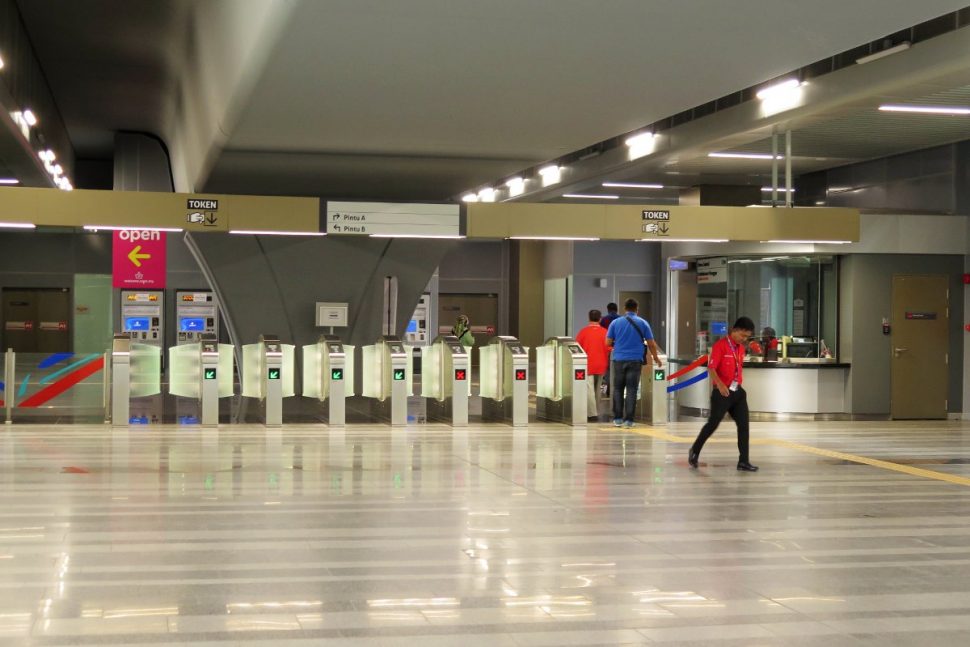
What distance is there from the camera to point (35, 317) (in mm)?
30594

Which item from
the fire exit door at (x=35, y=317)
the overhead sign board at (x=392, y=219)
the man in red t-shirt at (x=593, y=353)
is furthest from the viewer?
the fire exit door at (x=35, y=317)

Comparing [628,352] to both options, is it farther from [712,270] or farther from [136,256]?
[136,256]

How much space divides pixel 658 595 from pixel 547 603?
0.65m

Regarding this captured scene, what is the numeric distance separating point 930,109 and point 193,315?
63.5 feet

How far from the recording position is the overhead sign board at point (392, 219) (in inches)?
613

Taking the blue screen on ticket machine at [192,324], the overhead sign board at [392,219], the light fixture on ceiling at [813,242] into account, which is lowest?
the blue screen on ticket machine at [192,324]

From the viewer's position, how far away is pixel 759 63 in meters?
9.77

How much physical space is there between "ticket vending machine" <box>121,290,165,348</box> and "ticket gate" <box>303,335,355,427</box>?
36.5 feet

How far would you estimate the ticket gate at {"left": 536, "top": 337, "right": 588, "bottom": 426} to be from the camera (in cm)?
1625

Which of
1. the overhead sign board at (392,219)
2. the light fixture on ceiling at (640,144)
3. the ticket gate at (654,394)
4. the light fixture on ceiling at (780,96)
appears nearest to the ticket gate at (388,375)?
the overhead sign board at (392,219)

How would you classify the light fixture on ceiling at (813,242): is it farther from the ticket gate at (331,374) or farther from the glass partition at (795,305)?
the ticket gate at (331,374)

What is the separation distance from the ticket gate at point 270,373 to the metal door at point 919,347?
9.30 metres

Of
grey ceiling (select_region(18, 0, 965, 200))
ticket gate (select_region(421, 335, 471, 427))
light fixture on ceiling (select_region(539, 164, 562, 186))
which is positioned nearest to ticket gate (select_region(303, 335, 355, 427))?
ticket gate (select_region(421, 335, 471, 427))

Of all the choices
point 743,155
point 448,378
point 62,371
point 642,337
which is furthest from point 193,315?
point 642,337
